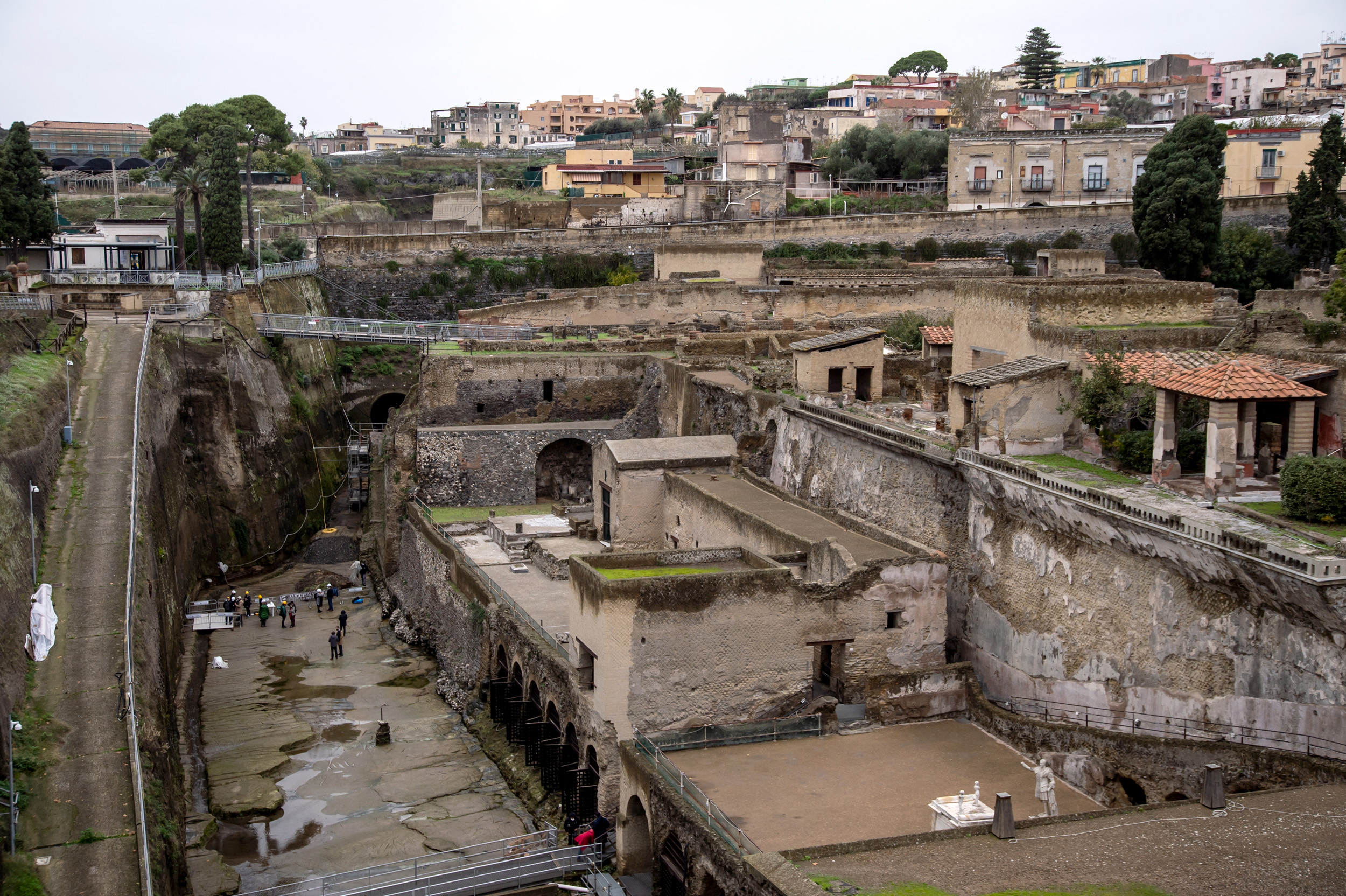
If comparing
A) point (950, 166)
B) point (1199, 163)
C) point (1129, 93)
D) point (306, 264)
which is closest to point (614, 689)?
point (1199, 163)

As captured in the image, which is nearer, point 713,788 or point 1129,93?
point 713,788

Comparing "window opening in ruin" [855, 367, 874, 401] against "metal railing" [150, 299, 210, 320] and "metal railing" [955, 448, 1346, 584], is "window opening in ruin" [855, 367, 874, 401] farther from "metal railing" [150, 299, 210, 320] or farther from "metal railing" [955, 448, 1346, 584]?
"metal railing" [150, 299, 210, 320]

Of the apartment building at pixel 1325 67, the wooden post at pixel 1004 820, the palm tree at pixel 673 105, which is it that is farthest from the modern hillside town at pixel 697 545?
the palm tree at pixel 673 105

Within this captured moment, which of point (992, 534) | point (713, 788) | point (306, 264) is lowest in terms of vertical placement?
point (713, 788)

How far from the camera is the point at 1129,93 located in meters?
89.8

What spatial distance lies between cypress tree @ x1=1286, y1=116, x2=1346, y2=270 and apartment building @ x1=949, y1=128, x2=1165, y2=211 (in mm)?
12073

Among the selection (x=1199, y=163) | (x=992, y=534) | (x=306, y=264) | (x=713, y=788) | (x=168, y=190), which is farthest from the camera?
(x=168, y=190)

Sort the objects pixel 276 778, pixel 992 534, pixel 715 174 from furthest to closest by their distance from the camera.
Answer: pixel 715 174 < pixel 276 778 < pixel 992 534

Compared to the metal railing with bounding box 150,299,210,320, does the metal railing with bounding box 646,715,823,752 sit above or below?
below

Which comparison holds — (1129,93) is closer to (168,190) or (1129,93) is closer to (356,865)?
(168,190)

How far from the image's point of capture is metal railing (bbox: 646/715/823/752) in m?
20.8

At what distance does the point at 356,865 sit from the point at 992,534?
12.1 metres

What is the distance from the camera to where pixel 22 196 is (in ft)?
145

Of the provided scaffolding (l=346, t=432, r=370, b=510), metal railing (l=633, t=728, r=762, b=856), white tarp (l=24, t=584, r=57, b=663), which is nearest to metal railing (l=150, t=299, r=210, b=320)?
scaffolding (l=346, t=432, r=370, b=510)
